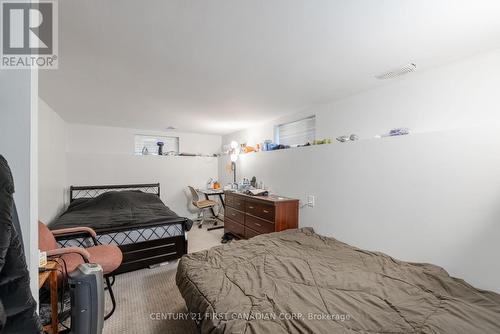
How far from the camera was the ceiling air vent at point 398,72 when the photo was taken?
1.78 metres

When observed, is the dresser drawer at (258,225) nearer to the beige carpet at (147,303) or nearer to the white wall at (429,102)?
the beige carpet at (147,303)

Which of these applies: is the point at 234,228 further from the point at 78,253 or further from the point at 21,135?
the point at 21,135

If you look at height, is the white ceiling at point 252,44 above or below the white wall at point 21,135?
above

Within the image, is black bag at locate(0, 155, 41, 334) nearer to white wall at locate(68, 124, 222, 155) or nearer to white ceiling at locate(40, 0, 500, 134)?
white ceiling at locate(40, 0, 500, 134)

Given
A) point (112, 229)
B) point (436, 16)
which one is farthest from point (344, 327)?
point (112, 229)

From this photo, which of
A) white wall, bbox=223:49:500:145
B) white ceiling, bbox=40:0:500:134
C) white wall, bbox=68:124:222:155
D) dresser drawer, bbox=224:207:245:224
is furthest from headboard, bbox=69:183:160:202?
white wall, bbox=223:49:500:145

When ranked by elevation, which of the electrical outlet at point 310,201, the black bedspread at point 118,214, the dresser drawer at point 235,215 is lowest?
the dresser drawer at point 235,215

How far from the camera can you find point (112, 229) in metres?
2.41

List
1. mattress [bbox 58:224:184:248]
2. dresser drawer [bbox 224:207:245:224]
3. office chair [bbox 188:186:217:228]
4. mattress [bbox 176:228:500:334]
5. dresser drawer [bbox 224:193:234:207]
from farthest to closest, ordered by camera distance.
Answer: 1. office chair [bbox 188:186:217:228]
2. dresser drawer [bbox 224:193:234:207]
3. dresser drawer [bbox 224:207:245:224]
4. mattress [bbox 58:224:184:248]
5. mattress [bbox 176:228:500:334]

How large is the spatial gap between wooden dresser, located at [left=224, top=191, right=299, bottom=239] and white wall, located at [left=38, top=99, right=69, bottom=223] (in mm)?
2536

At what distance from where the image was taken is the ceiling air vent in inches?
70.0

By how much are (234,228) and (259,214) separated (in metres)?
0.80

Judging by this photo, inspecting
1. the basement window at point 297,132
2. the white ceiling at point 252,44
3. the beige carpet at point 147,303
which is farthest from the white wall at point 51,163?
the basement window at point 297,132

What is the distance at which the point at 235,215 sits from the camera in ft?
11.7
